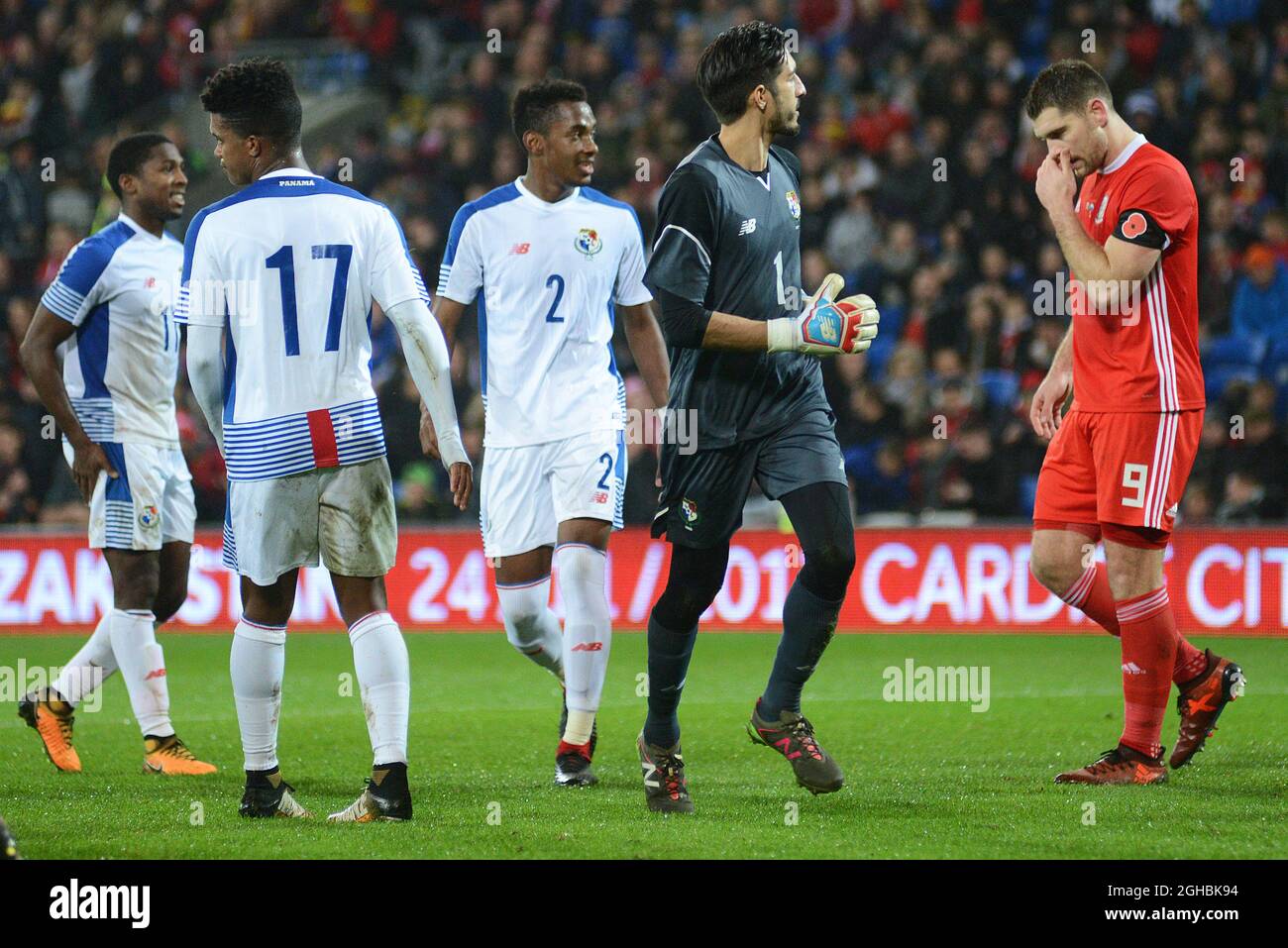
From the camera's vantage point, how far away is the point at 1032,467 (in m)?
11.7

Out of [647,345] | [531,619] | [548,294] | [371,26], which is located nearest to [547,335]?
[548,294]

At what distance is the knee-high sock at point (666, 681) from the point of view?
542cm

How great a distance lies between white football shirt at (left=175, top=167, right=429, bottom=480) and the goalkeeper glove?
46.3 inches

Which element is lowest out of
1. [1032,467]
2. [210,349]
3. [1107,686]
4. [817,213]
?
[1107,686]

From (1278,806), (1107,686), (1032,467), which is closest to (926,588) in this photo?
(1032,467)

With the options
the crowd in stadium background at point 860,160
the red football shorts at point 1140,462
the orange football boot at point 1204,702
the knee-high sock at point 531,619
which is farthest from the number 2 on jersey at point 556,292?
the crowd in stadium background at point 860,160

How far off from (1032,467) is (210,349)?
7.79 m

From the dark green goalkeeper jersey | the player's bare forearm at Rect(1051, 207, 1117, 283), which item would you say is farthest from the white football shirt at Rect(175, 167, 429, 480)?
the player's bare forearm at Rect(1051, 207, 1117, 283)

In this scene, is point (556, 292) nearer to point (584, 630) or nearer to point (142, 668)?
point (584, 630)

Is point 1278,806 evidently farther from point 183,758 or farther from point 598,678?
point 183,758

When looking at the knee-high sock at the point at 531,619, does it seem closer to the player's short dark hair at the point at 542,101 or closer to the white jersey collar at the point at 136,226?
the player's short dark hair at the point at 542,101

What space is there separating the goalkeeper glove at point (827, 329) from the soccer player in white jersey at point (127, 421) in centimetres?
291

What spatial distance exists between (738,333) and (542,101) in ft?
5.80

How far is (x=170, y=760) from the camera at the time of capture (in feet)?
21.1
